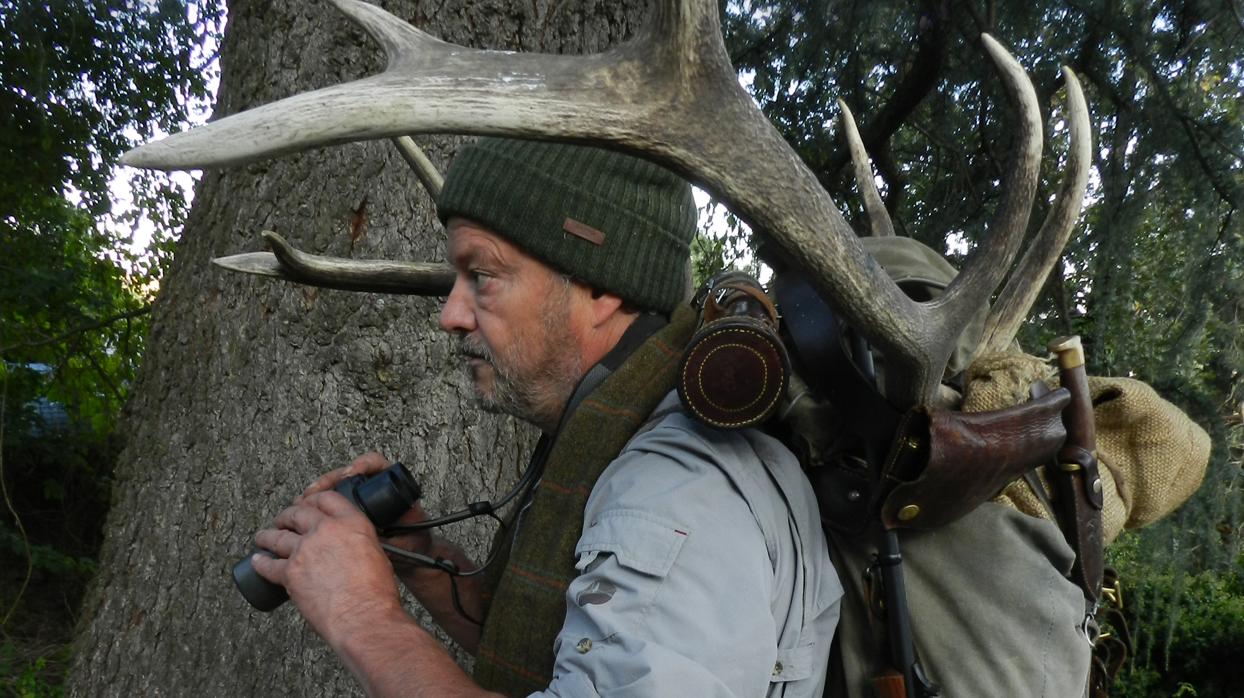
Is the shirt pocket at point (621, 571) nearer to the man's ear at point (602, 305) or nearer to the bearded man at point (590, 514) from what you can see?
the bearded man at point (590, 514)

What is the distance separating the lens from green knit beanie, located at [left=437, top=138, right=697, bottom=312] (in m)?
1.75

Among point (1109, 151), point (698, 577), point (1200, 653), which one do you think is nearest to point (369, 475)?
point (698, 577)

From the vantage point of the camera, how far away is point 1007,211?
1.59 meters

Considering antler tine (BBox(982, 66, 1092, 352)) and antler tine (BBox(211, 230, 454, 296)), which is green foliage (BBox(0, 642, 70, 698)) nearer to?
antler tine (BBox(211, 230, 454, 296))

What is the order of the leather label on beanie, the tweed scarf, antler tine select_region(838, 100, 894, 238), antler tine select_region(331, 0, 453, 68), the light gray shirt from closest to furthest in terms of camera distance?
1. the light gray shirt
2. antler tine select_region(331, 0, 453, 68)
3. the tweed scarf
4. the leather label on beanie
5. antler tine select_region(838, 100, 894, 238)

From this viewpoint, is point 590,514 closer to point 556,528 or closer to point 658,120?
point 556,528

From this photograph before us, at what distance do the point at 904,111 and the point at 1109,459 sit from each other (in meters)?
3.49

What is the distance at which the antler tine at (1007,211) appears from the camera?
156 cm

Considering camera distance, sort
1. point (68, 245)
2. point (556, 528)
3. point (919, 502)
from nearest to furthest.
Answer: point (919, 502), point (556, 528), point (68, 245)

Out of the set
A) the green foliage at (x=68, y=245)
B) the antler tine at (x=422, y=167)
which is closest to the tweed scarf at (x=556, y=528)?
the antler tine at (x=422, y=167)

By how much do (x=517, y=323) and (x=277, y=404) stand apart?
1072mm

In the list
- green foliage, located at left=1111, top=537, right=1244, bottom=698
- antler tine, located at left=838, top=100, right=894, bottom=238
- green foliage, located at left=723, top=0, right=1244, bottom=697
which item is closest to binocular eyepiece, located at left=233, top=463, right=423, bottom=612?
antler tine, located at left=838, top=100, right=894, bottom=238

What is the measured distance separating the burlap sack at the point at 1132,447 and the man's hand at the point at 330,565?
102cm

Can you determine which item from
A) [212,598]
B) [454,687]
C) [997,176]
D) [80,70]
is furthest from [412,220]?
[80,70]
